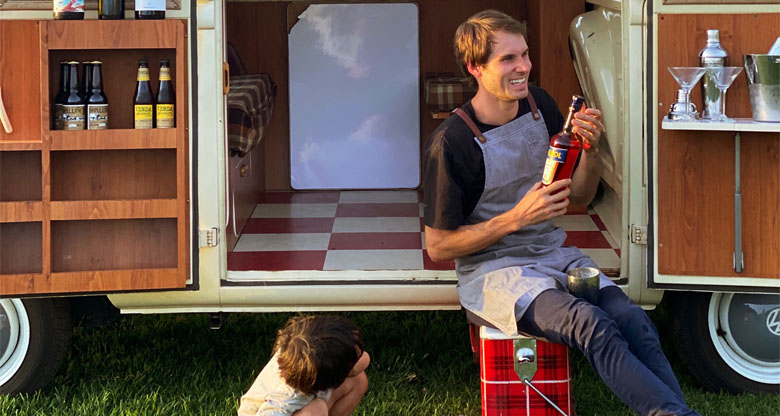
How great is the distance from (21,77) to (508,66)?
1.70 meters

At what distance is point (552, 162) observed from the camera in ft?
10.5

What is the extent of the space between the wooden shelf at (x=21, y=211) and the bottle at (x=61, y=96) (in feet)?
0.94

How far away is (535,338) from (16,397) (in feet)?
6.58

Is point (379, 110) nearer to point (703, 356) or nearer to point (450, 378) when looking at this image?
point (450, 378)

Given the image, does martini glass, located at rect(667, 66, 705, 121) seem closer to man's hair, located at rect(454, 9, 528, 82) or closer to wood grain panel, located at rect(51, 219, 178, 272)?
man's hair, located at rect(454, 9, 528, 82)

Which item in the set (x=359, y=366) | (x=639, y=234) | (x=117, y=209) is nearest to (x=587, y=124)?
(x=639, y=234)

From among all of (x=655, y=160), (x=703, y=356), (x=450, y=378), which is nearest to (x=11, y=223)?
(x=450, y=378)

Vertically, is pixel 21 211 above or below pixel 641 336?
above

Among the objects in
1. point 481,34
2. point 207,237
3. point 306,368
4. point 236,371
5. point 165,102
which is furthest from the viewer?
point 236,371

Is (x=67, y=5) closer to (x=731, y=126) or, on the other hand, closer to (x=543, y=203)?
(x=543, y=203)

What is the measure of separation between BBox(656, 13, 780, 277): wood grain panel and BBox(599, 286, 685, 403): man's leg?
47 centimetres

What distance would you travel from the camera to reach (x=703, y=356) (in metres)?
3.94

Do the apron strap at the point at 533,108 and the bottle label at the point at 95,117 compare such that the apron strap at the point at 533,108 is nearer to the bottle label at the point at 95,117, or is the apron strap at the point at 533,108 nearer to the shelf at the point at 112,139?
the shelf at the point at 112,139

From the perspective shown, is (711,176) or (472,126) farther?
(711,176)
